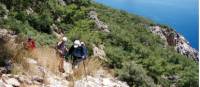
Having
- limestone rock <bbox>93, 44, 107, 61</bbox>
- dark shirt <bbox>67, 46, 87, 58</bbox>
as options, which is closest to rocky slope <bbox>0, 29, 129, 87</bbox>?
dark shirt <bbox>67, 46, 87, 58</bbox>

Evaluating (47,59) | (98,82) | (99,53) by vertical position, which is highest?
(47,59)

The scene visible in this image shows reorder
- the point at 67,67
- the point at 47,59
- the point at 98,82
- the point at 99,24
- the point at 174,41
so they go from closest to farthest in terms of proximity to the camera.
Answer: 1. the point at 47,59
2. the point at 98,82
3. the point at 67,67
4. the point at 99,24
5. the point at 174,41

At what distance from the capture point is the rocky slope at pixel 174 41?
4005cm

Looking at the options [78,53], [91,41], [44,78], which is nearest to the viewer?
[44,78]

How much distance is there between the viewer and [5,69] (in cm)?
1348

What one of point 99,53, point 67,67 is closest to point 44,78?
point 67,67

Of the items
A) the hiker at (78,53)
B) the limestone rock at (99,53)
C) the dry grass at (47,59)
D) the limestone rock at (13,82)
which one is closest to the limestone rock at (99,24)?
the limestone rock at (99,53)

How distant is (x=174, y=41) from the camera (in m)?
42.0

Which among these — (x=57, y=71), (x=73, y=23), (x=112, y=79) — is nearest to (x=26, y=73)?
(x=57, y=71)

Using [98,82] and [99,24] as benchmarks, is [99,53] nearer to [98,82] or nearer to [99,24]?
[98,82]

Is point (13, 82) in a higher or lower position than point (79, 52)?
lower

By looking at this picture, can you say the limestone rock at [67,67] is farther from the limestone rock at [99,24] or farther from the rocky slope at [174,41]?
the rocky slope at [174,41]

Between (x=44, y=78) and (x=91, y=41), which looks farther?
(x=91, y=41)

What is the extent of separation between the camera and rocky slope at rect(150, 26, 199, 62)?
40.1 metres
